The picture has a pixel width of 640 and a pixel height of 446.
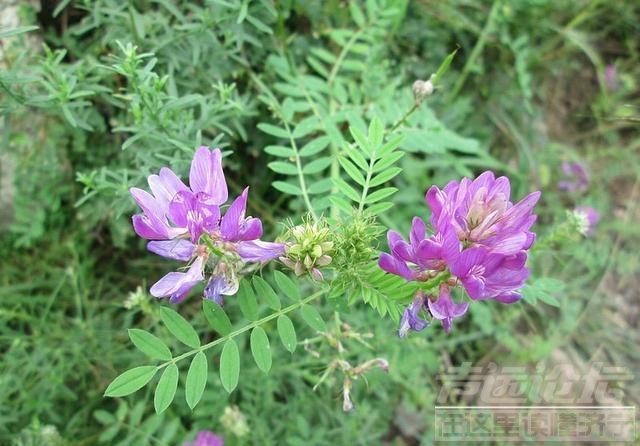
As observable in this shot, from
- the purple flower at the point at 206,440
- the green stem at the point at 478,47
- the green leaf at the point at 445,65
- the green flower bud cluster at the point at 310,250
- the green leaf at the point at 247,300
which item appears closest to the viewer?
the green flower bud cluster at the point at 310,250

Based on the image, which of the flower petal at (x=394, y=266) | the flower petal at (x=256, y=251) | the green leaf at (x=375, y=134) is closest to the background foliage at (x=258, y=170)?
the green leaf at (x=375, y=134)

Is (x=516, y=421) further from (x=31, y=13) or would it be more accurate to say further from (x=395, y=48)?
(x=31, y=13)

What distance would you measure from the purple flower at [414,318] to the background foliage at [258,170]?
101 mm

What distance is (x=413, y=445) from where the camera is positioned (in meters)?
3.25

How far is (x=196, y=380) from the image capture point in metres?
1.64

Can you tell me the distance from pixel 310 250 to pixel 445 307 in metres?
0.35

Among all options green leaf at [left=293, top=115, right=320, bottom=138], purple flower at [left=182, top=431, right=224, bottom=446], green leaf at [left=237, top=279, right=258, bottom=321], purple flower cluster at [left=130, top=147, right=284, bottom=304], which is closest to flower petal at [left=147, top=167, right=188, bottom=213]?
purple flower cluster at [left=130, top=147, right=284, bottom=304]

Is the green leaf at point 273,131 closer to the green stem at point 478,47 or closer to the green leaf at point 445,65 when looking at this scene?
the green leaf at point 445,65

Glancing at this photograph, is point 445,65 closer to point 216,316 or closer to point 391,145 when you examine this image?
point 391,145

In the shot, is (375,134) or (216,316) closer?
(216,316)

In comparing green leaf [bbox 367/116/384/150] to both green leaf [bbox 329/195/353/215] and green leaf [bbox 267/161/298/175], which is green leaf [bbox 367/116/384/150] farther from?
green leaf [bbox 267/161/298/175]

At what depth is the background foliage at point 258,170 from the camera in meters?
2.23

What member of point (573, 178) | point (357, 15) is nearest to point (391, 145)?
point (357, 15)

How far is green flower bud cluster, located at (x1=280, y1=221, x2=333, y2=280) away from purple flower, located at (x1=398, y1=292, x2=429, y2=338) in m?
0.23
